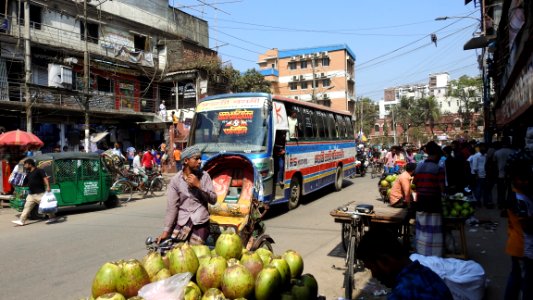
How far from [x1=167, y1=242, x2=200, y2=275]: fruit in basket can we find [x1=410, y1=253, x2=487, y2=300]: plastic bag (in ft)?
9.02

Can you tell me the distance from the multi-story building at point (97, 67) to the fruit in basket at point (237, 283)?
17.7 m

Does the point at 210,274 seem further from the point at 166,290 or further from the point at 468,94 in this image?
the point at 468,94

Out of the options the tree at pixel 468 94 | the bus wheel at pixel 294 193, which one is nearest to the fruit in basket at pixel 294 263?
the bus wheel at pixel 294 193

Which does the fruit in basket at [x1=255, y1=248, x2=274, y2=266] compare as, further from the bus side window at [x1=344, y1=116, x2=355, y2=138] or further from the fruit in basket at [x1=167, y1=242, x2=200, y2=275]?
the bus side window at [x1=344, y1=116, x2=355, y2=138]

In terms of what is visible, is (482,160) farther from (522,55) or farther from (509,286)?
(509,286)

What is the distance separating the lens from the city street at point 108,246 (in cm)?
541

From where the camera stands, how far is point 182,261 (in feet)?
8.77

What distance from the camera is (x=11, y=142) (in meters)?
13.6

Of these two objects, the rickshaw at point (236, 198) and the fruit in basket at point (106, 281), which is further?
the rickshaw at point (236, 198)

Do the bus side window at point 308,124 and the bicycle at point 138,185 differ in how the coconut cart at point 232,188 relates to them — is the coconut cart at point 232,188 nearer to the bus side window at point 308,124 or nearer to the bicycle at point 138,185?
the bus side window at point 308,124

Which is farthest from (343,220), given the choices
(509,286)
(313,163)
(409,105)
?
(409,105)

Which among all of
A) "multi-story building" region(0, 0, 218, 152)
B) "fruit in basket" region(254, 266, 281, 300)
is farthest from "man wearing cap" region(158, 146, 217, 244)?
"multi-story building" region(0, 0, 218, 152)

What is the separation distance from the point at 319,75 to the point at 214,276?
186ft

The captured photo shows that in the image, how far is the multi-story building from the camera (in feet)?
65.9
